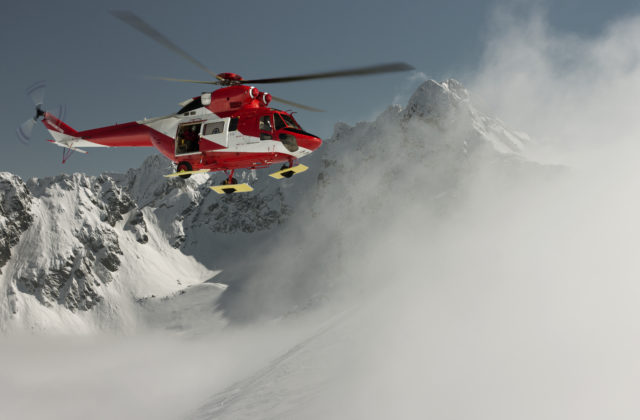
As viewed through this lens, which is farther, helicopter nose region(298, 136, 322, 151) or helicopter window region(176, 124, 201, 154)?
helicopter window region(176, 124, 201, 154)

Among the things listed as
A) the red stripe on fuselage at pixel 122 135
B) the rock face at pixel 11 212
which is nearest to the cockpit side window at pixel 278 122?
the red stripe on fuselage at pixel 122 135

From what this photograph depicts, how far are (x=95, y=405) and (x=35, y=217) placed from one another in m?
78.4

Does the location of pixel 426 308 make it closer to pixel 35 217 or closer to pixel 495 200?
pixel 495 200

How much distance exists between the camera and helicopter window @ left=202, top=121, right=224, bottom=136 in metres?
22.5

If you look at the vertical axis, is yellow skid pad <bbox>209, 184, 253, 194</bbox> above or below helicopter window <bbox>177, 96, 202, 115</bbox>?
below

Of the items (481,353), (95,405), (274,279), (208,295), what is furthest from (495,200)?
(481,353)

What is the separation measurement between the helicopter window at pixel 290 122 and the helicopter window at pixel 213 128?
3.01 metres

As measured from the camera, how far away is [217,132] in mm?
22531

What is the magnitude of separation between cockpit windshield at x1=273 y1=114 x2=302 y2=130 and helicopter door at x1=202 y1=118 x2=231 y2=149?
2.42m

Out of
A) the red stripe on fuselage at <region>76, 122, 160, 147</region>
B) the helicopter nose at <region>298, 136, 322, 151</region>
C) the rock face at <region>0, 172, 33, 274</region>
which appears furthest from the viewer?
the rock face at <region>0, 172, 33, 274</region>

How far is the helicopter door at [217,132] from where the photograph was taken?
22.4 meters

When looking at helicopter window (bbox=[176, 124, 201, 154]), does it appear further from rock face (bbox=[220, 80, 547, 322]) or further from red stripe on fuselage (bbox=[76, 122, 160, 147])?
rock face (bbox=[220, 80, 547, 322])

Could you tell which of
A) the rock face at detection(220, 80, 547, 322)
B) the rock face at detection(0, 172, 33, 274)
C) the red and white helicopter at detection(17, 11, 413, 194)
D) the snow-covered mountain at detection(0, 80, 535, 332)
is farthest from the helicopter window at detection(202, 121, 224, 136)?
the rock face at detection(0, 172, 33, 274)

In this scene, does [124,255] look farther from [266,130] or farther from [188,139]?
[266,130]
